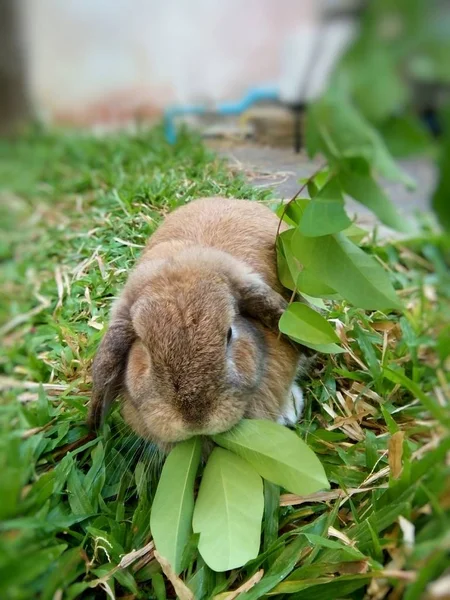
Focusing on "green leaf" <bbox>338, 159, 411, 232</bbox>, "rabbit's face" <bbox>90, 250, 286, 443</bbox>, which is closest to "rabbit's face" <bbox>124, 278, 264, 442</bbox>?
"rabbit's face" <bbox>90, 250, 286, 443</bbox>

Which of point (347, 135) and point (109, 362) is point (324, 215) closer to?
point (347, 135)

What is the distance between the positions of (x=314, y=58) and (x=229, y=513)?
94 centimetres

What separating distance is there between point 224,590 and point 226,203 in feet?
2.76

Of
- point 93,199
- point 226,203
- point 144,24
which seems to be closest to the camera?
point 226,203

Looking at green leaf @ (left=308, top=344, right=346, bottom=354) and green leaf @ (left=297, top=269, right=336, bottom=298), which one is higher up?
green leaf @ (left=297, top=269, right=336, bottom=298)

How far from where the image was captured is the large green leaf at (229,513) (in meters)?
1.08

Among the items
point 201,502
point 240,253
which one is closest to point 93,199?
point 240,253

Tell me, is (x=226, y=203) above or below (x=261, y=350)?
above

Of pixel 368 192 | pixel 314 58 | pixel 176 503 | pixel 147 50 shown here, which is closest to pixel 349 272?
pixel 368 192

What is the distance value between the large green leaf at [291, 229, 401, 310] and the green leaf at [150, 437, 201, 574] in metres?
0.45

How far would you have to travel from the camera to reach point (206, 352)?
112 cm

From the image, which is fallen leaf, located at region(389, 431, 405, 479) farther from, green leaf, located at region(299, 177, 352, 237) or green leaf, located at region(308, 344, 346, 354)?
green leaf, located at region(299, 177, 352, 237)

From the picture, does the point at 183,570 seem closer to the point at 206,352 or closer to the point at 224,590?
the point at 224,590

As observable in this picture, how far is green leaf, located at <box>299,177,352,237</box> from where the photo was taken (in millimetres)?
945
